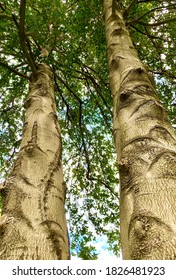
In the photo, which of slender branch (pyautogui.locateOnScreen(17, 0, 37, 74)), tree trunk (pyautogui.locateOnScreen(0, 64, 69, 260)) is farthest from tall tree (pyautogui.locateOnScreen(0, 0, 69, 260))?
slender branch (pyautogui.locateOnScreen(17, 0, 37, 74))

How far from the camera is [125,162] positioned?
6.48 ft

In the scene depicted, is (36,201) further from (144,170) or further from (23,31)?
(23,31)

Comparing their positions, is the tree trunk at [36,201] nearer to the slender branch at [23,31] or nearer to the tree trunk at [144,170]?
the tree trunk at [144,170]

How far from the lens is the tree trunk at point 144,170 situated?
144cm

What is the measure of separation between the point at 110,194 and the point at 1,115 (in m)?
3.16

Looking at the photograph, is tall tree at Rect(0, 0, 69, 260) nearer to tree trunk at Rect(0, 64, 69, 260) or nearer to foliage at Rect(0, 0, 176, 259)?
tree trunk at Rect(0, 64, 69, 260)

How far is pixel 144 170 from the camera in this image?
6.01ft

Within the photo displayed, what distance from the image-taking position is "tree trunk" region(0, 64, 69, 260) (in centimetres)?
178

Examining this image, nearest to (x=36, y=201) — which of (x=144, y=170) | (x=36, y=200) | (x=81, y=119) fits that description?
(x=36, y=200)

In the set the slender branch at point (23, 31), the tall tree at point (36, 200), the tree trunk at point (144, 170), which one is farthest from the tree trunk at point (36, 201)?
the slender branch at point (23, 31)

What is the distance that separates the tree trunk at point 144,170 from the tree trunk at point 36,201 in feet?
1.50

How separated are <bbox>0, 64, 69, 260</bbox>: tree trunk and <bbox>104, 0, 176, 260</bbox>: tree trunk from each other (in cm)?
46

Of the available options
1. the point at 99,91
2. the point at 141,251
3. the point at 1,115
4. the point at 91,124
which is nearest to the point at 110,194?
the point at 91,124

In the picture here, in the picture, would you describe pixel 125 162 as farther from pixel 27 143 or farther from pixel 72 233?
pixel 72 233
